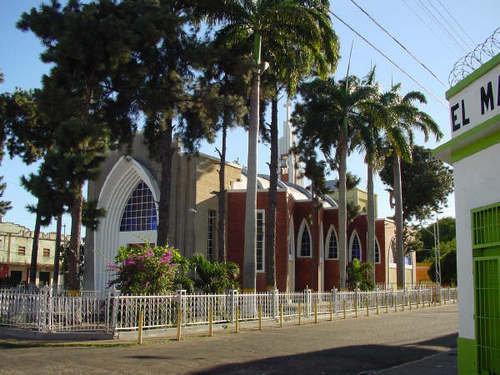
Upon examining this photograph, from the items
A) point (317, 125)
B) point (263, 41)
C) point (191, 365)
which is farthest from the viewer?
point (317, 125)

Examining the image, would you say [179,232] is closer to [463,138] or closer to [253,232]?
[253,232]

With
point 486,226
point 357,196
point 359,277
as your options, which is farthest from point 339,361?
point 357,196

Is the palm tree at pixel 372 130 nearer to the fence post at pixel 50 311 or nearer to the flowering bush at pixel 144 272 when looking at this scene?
the flowering bush at pixel 144 272

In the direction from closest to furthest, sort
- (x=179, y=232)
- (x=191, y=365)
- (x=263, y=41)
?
(x=191, y=365) < (x=263, y=41) < (x=179, y=232)

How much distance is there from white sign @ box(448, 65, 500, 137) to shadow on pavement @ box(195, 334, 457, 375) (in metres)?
5.11

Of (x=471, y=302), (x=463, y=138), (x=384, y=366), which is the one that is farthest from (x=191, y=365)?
(x=463, y=138)

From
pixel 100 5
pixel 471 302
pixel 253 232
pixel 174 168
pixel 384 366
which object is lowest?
pixel 384 366

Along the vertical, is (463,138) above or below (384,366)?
above

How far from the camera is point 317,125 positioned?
101 ft

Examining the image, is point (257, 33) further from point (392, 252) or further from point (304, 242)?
point (392, 252)

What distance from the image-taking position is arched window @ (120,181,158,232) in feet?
118

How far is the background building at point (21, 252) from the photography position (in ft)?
183

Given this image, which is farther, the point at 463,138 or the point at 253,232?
the point at 253,232

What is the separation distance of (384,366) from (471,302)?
14.0 ft
